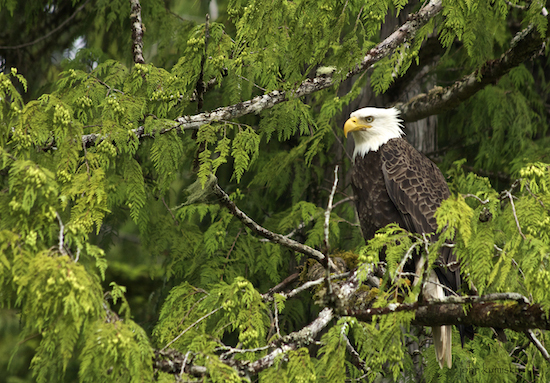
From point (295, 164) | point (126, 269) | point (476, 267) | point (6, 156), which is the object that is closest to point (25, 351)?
point (126, 269)

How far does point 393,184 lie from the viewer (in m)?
4.08

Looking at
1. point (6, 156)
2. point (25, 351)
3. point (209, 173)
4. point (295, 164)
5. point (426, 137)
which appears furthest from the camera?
point (25, 351)

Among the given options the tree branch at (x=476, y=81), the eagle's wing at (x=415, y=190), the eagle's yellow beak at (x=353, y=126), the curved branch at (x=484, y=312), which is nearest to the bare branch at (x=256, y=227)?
the curved branch at (x=484, y=312)

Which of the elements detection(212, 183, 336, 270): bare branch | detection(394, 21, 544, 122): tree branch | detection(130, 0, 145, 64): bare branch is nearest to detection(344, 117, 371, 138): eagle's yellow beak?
detection(394, 21, 544, 122): tree branch

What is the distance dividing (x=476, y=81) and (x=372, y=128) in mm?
884

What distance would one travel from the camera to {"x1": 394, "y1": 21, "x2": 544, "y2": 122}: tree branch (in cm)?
357

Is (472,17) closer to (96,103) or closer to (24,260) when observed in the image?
(96,103)

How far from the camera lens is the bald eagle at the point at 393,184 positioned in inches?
157

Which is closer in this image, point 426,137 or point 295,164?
point 295,164

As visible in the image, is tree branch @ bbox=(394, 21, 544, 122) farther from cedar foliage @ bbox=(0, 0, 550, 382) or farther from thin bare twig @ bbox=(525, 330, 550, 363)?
thin bare twig @ bbox=(525, 330, 550, 363)

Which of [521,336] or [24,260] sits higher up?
[24,260]

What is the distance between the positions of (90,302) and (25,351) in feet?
17.7

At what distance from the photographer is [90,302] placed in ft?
5.82

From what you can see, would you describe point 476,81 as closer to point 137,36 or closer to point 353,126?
point 353,126
